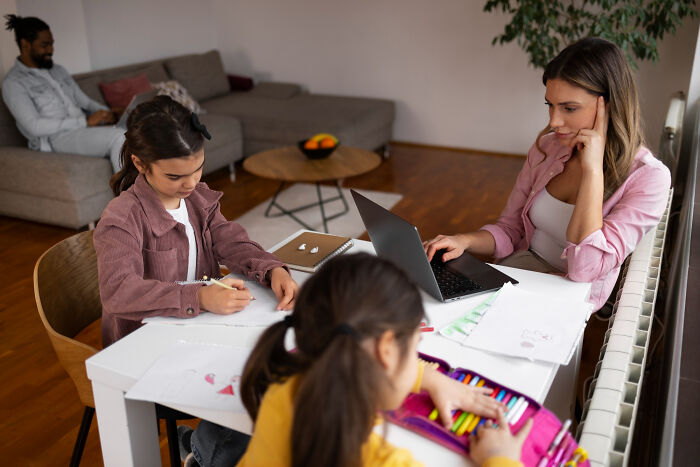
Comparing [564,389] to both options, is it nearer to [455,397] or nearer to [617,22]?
[455,397]

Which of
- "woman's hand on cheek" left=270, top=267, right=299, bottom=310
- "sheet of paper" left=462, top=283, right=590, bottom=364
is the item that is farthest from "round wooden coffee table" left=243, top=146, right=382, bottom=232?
"sheet of paper" left=462, top=283, right=590, bottom=364

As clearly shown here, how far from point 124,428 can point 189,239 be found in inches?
21.6

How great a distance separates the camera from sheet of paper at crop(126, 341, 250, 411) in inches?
42.6

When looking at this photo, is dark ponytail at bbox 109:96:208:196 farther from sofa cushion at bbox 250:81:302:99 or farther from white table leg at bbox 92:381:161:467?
sofa cushion at bbox 250:81:302:99

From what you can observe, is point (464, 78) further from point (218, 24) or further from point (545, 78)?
point (545, 78)

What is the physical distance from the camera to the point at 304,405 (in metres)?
0.78

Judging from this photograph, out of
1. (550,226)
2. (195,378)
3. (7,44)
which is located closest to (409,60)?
(7,44)

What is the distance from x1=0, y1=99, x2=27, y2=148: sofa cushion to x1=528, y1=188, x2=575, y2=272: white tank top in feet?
10.2

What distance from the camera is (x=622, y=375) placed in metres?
1.18

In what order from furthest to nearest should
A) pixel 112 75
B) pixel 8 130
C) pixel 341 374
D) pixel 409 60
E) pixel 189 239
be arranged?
pixel 409 60 → pixel 112 75 → pixel 8 130 → pixel 189 239 → pixel 341 374

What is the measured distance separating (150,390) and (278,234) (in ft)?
8.15

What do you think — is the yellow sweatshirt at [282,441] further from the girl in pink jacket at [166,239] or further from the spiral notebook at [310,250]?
the spiral notebook at [310,250]

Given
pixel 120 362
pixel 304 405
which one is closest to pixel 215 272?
pixel 120 362

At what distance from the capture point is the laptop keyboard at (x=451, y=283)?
145cm
